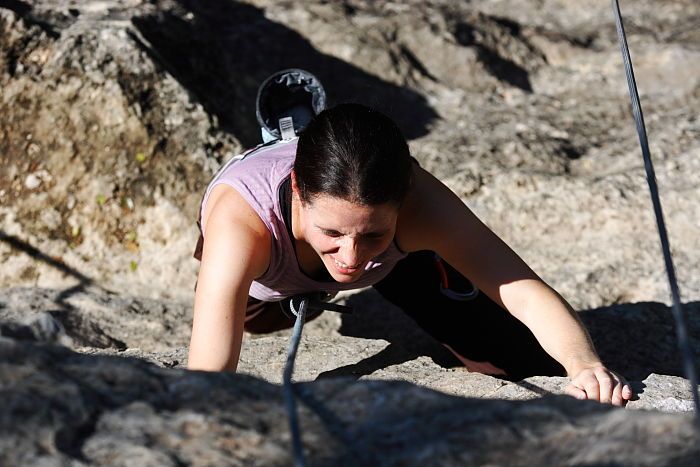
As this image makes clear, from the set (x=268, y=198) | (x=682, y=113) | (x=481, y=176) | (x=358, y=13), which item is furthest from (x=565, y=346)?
(x=358, y=13)

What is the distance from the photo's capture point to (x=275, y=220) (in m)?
1.79

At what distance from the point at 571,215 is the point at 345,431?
1924 mm

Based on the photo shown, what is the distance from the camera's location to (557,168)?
3.05 metres

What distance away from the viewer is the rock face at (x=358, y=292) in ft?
3.48

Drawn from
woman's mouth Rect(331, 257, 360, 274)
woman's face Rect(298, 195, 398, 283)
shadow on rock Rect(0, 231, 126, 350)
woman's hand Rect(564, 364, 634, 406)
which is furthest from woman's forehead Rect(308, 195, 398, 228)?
shadow on rock Rect(0, 231, 126, 350)

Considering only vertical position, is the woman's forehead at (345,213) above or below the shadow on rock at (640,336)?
above

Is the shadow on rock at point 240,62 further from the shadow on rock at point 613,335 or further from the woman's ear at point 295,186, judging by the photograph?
the woman's ear at point 295,186

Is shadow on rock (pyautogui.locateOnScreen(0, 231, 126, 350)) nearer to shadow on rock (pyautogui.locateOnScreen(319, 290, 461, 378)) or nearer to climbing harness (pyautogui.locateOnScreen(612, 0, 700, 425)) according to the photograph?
shadow on rock (pyautogui.locateOnScreen(319, 290, 461, 378))

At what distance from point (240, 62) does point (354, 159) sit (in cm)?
205

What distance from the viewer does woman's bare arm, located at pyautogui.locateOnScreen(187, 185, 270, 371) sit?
64.3 inches

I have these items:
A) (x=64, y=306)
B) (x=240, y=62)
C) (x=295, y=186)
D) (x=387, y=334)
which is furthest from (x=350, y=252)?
(x=240, y=62)

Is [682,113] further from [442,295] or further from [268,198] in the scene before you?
[268,198]

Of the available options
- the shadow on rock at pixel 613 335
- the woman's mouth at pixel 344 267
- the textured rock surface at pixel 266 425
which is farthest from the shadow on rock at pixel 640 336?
the textured rock surface at pixel 266 425

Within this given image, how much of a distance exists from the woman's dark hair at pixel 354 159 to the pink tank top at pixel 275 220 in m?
0.12
